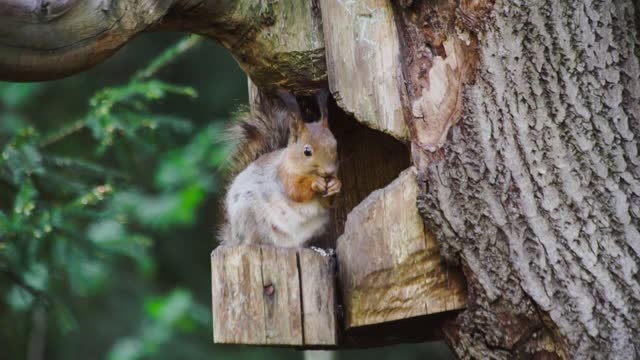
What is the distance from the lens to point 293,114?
12.5 feet

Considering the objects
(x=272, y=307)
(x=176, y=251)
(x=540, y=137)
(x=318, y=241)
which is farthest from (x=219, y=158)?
(x=540, y=137)

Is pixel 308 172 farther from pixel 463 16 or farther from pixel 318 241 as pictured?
pixel 463 16

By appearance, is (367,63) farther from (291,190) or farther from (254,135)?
(254,135)

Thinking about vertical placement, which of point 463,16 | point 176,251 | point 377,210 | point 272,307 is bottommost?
point 272,307

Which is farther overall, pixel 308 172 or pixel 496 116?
pixel 308 172

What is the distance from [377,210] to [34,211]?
184cm

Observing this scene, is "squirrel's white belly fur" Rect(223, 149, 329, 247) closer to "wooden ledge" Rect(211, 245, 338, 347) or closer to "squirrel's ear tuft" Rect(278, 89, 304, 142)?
"squirrel's ear tuft" Rect(278, 89, 304, 142)

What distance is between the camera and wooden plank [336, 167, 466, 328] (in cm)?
318

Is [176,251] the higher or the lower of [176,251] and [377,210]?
the higher

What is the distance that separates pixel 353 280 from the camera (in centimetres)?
332

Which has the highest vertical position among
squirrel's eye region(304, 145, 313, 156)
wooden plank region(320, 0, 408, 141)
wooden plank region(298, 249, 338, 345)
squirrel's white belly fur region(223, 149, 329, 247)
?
wooden plank region(320, 0, 408, 141)

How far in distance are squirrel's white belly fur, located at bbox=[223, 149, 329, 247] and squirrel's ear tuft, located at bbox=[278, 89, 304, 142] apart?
115 mm

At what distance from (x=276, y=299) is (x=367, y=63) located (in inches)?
33.3

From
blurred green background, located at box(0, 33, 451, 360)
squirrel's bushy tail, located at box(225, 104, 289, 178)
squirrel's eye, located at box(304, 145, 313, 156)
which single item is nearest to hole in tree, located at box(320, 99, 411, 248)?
squirrel's bushy tail, located at box(225, 104, 289, 178)
